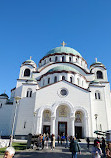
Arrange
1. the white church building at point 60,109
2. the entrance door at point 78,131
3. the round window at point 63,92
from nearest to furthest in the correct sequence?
the white church building at point 60,109 → the entrance door at point 78,131 → the round window at point 63,92

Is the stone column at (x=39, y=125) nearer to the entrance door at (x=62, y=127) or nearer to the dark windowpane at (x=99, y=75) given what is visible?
the entrance door at (x=62, y=127)

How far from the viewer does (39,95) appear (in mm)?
22766

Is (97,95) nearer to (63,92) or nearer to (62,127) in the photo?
(63,92)

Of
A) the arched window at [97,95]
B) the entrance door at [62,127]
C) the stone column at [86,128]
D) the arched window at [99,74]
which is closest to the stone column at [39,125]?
the entrance door at [62,127]

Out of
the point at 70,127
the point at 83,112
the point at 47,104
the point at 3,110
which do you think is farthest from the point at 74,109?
the point at 3,110

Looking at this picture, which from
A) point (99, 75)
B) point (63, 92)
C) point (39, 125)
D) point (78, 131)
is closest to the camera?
point (39, 125)

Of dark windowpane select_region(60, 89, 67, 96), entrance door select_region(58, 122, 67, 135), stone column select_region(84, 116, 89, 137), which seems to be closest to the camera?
stone column select_region(84, 116, 89, 137)

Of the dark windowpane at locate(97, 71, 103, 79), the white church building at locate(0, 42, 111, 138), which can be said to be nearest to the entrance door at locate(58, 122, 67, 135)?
the white church building at locate(0, 42, 111, 138)

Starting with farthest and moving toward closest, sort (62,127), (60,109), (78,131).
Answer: (60,109) → (78,131) → (62,127)

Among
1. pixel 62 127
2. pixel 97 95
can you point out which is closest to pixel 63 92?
pixel 62 127

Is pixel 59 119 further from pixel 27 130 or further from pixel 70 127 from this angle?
pixel 27 130

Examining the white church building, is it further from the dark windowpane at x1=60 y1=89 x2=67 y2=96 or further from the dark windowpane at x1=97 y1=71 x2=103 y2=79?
the dark windowpane at x1=97 y1=71 x2=103 y2=79

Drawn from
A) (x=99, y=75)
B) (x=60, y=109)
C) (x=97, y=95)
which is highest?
(x=99, y=75)

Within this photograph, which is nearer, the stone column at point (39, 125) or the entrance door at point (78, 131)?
the stone column at point (39, 125)
